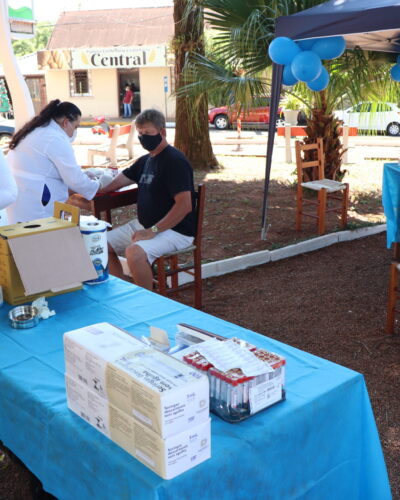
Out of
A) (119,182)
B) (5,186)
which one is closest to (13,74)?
(119,182)

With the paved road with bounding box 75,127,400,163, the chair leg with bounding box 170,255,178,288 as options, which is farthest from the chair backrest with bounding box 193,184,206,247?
the paved road with bounding box 75,127,400,163

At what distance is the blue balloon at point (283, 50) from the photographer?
5.36 meters

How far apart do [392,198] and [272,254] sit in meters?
1.32

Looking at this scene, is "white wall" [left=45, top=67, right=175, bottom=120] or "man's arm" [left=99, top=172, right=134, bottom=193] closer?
"man's arm" [left=99, top=172, right=134, bottom=193]

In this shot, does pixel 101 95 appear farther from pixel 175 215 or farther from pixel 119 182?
pixel 175 215

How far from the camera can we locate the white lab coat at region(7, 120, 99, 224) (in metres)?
3.84

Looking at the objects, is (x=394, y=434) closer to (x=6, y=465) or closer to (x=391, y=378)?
(x=391, y=378)

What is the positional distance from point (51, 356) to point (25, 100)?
21.7 ft

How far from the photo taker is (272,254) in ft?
19.5

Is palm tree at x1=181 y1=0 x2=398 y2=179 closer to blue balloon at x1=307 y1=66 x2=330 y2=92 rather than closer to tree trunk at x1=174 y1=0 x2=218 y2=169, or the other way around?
blue balloon at x1=307 y1=66 x2=330 y2=92

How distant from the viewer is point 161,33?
28.0 meters

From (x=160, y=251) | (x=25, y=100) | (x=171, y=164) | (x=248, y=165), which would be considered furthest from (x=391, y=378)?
(x=248, y=165)

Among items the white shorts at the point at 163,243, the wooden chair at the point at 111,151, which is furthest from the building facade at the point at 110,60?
the white shorts at the point at 163,243

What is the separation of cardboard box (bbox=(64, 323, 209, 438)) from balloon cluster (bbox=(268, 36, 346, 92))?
436 centimetres
